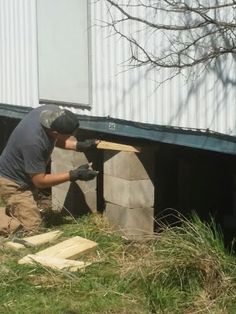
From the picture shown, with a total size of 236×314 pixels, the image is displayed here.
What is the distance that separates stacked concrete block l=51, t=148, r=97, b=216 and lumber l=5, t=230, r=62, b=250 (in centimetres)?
94

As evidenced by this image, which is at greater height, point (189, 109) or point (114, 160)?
point (189, 109)

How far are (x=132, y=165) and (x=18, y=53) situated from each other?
124 inches

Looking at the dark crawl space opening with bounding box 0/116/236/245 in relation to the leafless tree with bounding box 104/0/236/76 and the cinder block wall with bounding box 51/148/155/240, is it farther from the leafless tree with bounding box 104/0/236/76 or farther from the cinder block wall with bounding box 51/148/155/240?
the leafless tree with bounding box 104/0/236/76

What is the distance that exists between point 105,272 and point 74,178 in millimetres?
1673

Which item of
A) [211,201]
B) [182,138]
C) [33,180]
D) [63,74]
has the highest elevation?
[63,74]

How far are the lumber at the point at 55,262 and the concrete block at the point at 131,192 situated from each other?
4.28ft

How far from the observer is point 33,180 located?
7566 mm

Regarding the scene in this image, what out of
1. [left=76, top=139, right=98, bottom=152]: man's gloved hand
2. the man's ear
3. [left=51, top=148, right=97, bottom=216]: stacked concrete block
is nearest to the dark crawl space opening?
[left=51, top=148, right=97, bottom=216]: stacked concrete block

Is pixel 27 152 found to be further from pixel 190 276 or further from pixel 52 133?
pixel 190 276

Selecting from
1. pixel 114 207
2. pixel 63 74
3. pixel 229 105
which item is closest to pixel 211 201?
pixel 114 207

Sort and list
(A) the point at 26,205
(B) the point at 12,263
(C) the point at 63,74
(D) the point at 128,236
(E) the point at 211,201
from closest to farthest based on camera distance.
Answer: (B) the point at 12,263, (D) the point at 128,236, (A) the point at 26,205, (C) the point at 63,74, (E) the point at 211,201

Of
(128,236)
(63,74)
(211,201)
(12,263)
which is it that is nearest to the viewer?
(12,263)

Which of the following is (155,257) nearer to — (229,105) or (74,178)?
(229,105)

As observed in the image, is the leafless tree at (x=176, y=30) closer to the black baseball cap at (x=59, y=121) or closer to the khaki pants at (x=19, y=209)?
the black baseball cap at (x=59, y=121)
